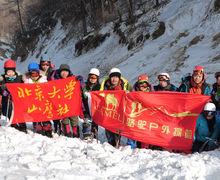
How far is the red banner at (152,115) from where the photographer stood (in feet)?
29.5

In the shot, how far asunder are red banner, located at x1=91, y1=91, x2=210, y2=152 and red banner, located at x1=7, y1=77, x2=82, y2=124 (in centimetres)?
68

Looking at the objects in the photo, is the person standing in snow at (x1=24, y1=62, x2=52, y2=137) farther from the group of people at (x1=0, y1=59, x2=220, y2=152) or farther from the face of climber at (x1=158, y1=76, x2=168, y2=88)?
the face of climber at (x1=158, y1=76, x2=168, y2=88)

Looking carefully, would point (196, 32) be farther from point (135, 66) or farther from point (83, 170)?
point (83, 170)

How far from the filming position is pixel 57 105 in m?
9.95

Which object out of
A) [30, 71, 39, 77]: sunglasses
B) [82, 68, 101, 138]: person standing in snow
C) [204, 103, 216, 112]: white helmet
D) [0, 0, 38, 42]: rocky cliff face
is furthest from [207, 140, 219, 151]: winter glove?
[0, 0, 38, 42]: rocky cliff face

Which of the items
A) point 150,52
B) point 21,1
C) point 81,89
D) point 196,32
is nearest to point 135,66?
point 150,52

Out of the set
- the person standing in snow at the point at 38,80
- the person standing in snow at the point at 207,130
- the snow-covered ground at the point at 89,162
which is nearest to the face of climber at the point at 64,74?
the person standing in snow at the point at 38,80

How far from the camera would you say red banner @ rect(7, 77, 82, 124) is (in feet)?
32.1

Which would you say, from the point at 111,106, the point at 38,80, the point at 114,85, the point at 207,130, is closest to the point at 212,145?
the point at 207,130

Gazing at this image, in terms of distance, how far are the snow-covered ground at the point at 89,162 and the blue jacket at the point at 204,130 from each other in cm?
79

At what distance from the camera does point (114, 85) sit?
943cm

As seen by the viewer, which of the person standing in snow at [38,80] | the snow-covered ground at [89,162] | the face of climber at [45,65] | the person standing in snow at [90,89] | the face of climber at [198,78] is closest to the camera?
the snow-covered ground at [89,162]

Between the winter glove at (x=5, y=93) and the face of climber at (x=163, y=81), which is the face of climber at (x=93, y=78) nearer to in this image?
the face of climber at (x=163, y=81)

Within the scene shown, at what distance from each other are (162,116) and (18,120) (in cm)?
306
